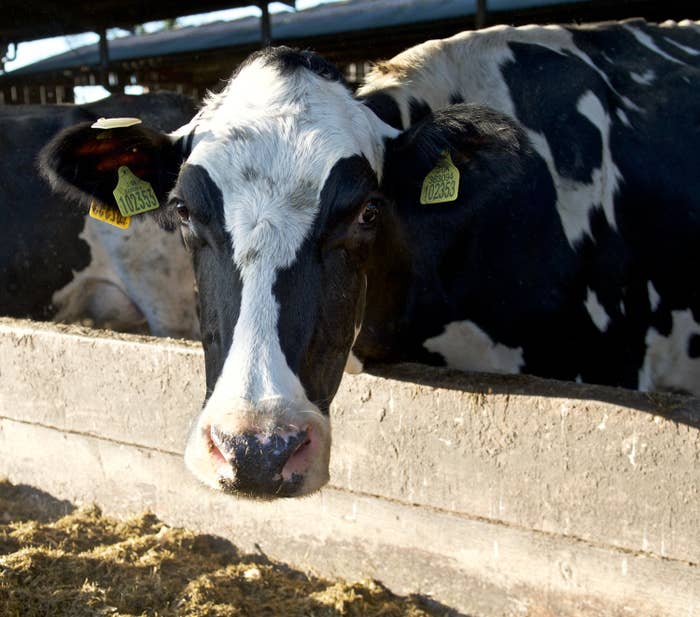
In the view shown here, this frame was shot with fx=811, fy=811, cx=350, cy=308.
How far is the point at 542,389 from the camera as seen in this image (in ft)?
8.66

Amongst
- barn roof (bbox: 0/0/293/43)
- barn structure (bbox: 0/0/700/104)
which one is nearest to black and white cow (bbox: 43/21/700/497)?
barn structure (bbox: 0/0/700/104)

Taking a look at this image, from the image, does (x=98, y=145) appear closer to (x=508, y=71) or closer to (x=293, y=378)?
(x=293, y=378)

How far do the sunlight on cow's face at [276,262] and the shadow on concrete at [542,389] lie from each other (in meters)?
0.46

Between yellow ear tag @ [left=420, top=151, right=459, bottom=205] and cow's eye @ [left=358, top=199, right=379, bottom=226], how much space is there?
1.17ft

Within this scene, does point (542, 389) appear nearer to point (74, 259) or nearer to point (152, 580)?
point (152, 580)

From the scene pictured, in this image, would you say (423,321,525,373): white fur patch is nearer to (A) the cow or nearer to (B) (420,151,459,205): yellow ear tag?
(B) (420,151,459,205): yellow ear tag

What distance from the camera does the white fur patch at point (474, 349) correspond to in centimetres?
326

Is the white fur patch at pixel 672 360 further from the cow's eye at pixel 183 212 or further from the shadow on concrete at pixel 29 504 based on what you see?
the shadow on concrete at pixel 29 504

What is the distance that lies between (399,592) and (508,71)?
2146mm

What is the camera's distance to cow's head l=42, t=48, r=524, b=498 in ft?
6.40

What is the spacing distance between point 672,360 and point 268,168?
89.2 inches

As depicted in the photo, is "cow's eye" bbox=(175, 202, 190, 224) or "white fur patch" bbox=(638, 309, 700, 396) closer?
"cow's eye" bbox=(175, 202, 190, 224)

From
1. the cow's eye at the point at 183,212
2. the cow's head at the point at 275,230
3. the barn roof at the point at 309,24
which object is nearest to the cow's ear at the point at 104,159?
the cow's head at the point at 275,230

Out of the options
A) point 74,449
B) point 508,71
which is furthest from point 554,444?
point 74,449
